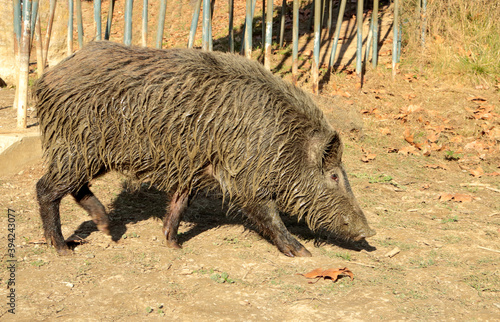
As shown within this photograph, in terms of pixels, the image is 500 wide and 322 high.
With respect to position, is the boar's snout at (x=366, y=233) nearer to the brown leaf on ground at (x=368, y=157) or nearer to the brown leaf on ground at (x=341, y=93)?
the brown leaf on ground at (x=368, y=157)

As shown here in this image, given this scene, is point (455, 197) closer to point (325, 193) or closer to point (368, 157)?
point (368, 157)

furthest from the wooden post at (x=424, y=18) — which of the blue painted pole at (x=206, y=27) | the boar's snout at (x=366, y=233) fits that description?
the boar's snout at (x=366, y=233)

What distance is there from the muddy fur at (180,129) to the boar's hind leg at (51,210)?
1 cm

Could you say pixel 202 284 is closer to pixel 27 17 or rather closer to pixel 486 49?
pixel 27 17

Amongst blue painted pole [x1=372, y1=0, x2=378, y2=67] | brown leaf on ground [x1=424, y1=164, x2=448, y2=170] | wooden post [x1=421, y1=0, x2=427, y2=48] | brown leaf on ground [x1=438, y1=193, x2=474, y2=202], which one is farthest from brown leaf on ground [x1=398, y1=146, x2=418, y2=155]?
wooden post [x1=421, y1=0, x2=427, y2=48]

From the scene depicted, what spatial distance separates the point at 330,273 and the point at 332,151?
1.04 meters

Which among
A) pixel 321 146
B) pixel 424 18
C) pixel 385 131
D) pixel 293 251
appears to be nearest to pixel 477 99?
pixel 385 131

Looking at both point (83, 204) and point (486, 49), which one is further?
point (486, 49)

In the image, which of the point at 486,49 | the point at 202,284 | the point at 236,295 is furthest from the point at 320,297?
the point at 486,49

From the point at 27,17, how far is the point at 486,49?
7200 millimetres

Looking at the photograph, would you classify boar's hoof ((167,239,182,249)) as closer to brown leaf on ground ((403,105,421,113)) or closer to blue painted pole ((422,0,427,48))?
brown leaf on ground ((403,105,421,113))

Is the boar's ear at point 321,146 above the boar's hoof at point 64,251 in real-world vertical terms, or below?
above

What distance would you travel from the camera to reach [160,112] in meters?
3.96

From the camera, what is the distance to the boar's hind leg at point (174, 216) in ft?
14.4
